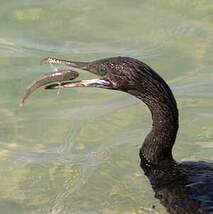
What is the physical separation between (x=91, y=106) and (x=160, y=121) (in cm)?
203

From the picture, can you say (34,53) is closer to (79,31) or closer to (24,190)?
→ (79,31)

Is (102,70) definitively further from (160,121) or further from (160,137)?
(160,137)

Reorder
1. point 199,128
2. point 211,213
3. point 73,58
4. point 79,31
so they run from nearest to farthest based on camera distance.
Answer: point 211,213 < point 199,128 < point 73,58 < point 79,31

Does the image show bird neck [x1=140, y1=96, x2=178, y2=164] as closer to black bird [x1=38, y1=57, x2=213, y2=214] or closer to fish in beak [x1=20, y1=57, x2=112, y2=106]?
black bird [x1=38, y1=57, x2=213, y2=214]

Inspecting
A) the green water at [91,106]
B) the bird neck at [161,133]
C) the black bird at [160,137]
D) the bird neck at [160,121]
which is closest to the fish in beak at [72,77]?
the black bird at [160,137]

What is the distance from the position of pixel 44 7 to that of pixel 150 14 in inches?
52.9

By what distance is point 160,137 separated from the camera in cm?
593

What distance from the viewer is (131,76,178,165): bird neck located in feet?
18.4

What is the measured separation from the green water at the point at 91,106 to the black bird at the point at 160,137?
1.18ft

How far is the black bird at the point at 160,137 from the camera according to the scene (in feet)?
18.0

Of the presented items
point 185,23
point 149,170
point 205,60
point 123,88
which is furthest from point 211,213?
point 185,23

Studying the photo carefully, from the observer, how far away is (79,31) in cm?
914

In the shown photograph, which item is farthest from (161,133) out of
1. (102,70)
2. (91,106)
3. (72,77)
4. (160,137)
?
(91,106)

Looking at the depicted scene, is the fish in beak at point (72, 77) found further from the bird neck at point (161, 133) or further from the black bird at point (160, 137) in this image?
the bird neck at point (161, 133)
